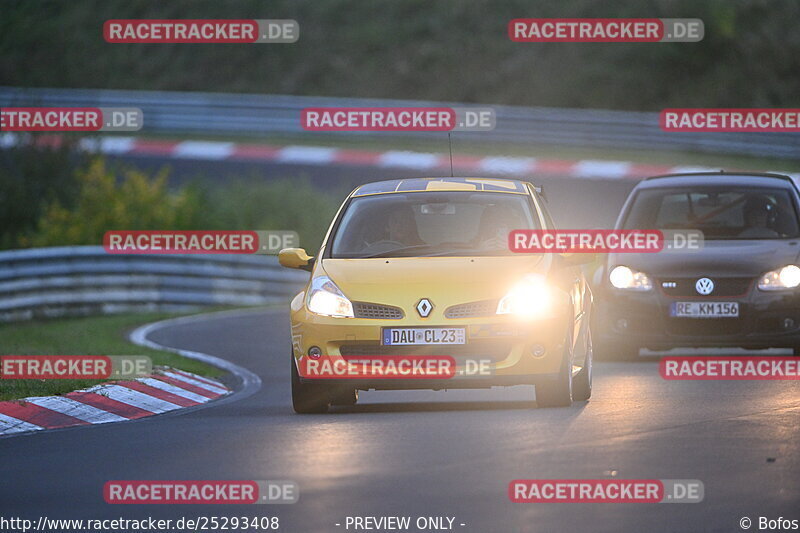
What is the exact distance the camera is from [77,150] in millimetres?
32781

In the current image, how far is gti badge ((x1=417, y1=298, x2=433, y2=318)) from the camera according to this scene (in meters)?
12.1

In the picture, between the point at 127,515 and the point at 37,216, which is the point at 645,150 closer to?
the point at 37,216

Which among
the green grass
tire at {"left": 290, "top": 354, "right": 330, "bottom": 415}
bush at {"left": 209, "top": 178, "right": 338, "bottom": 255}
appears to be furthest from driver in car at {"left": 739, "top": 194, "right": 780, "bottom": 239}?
Result: bush at {"left": 209, "top": 178, "right": 338, "bottom": 255}

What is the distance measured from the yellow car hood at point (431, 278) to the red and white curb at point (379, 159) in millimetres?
21302

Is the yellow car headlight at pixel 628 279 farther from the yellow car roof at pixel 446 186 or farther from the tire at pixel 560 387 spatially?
the tire at pixel 560 387

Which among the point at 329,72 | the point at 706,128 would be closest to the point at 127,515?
the point at 706,128

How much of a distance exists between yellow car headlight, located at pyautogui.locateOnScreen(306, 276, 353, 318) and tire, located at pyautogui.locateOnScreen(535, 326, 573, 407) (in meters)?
1.42

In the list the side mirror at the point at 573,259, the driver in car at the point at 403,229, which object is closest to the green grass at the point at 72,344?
the driver in car at the point at 403,229

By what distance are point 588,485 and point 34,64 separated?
31761 mm

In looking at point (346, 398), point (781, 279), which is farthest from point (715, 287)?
point (346, 398)

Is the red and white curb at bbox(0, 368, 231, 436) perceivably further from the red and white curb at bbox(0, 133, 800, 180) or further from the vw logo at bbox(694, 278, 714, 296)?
the red and white curb at bbox(0, 133, 800, 180)

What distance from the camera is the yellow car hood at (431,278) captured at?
1216cm

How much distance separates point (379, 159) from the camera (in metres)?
38.4

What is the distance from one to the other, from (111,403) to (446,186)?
2.99m
